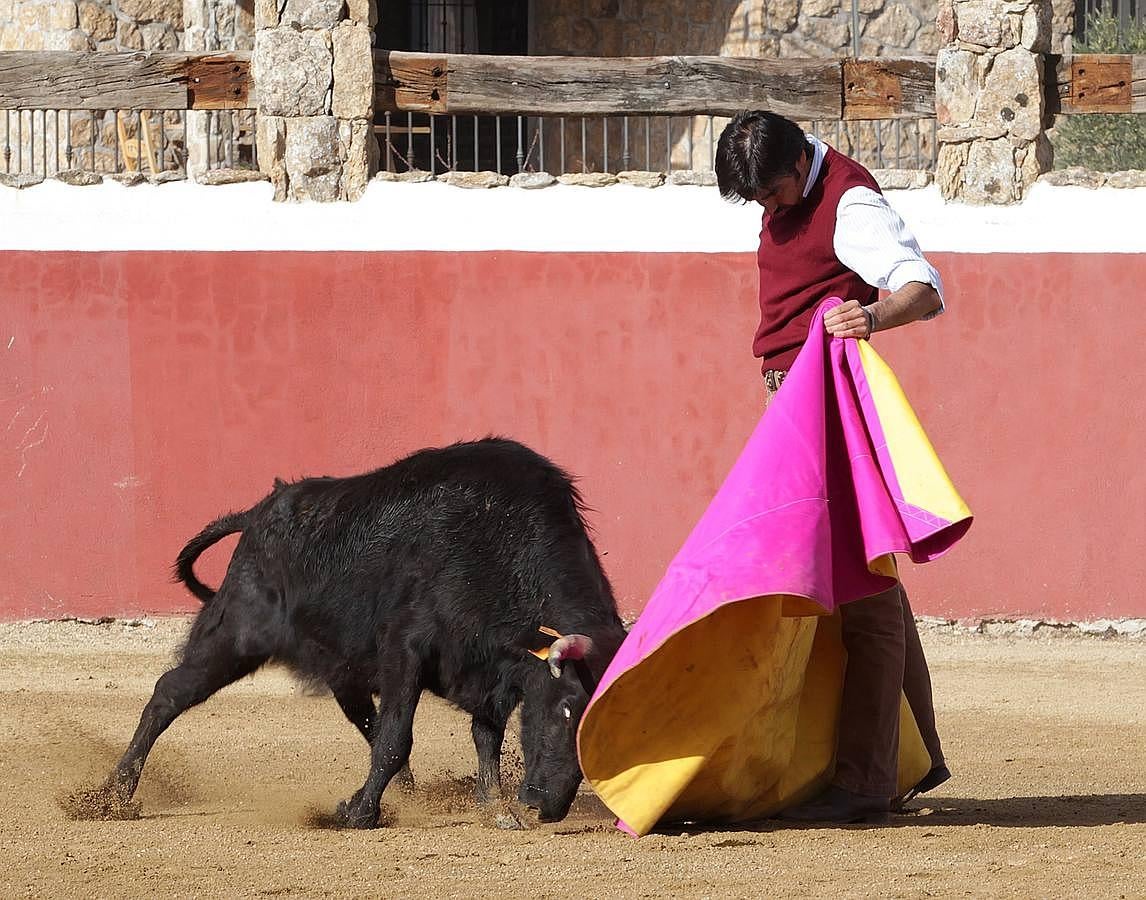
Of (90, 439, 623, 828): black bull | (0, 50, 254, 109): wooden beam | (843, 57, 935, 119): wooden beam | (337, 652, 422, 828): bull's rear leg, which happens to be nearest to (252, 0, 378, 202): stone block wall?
(0, 50, 254, 109): wooden beam

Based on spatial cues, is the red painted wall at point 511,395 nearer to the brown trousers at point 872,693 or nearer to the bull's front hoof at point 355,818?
the bull's front hoof at point 355,818

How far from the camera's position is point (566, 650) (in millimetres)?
4387

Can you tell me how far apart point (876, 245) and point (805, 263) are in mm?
210

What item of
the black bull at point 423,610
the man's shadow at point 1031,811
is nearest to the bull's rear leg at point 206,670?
the black bull at point 423,610

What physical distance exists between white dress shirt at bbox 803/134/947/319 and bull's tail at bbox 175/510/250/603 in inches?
89.8

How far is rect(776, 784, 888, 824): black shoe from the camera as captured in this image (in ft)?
14.1

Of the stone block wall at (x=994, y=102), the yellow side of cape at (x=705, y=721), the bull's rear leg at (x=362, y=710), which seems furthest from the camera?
the stone block wall at (x=994, y=102)

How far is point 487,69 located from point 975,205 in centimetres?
253

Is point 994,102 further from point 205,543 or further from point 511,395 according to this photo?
point 205,543

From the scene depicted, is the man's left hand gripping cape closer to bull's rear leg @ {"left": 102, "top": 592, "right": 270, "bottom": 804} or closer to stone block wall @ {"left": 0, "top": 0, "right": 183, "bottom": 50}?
bull's rear leg @ {"left": 102, "top": 592, "right": 270, "bottom": 804}

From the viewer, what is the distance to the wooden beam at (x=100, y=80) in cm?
798

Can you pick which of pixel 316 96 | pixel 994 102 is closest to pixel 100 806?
pixel 316 96

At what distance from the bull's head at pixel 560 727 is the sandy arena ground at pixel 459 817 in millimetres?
100

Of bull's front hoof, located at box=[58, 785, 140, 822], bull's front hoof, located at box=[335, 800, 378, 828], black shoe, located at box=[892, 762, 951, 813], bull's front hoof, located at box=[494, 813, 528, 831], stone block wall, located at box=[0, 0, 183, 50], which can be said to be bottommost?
bull's front hoof, located at box=[58, 785, 140, 822]
